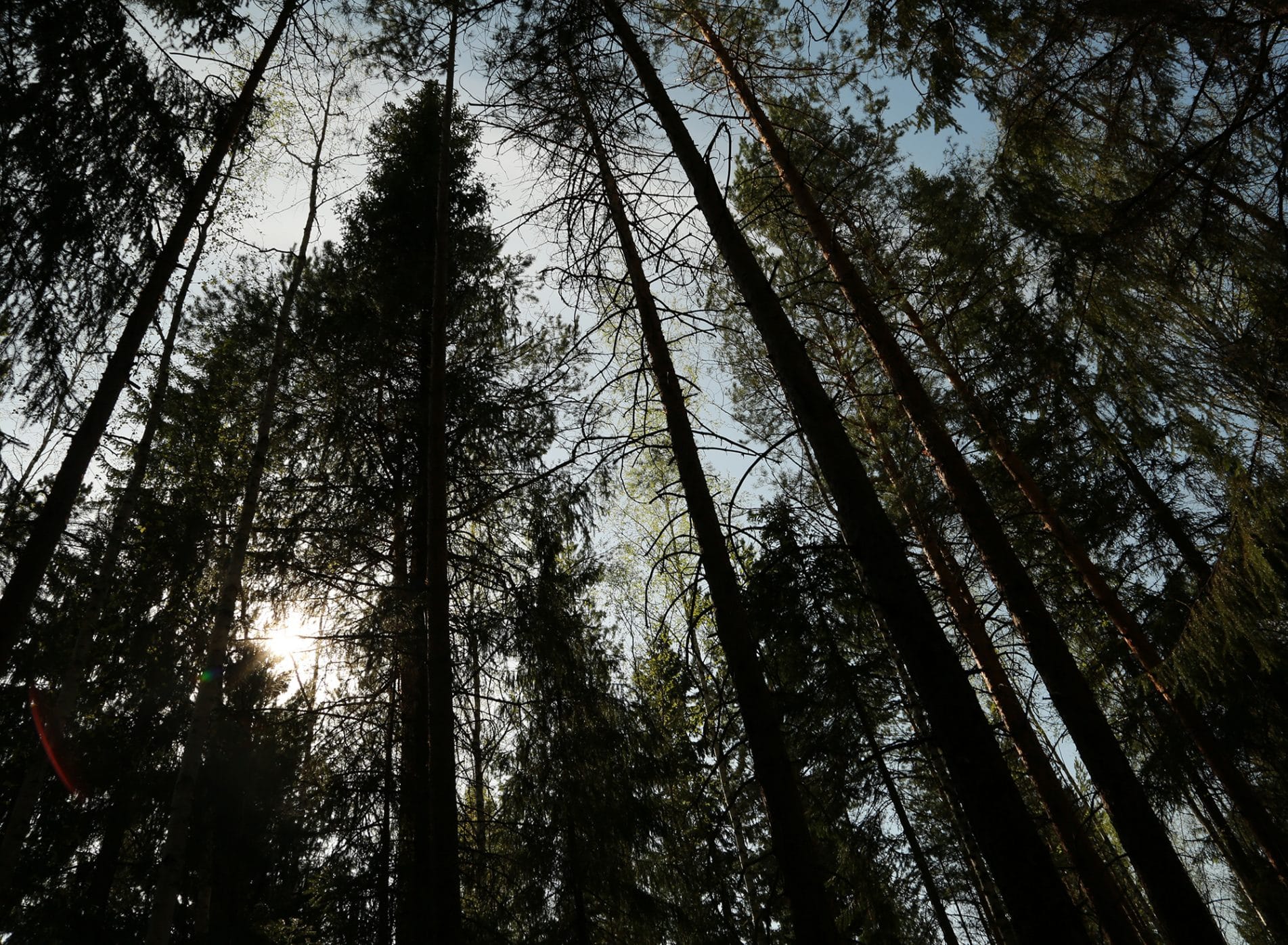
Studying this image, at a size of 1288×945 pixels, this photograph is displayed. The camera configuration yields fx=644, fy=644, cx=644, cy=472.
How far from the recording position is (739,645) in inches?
163

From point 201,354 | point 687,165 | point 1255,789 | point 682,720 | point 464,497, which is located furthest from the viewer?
point 682,720

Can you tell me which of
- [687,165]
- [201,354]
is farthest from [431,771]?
[201,354]

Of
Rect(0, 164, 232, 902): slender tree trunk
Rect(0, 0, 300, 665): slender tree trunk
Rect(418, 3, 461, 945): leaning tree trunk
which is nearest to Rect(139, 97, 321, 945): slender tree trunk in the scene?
Rect(0, 164, 232, 902): slender tree trunk

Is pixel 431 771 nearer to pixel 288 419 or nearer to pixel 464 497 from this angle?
pixel 464 497

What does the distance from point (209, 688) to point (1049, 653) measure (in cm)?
752

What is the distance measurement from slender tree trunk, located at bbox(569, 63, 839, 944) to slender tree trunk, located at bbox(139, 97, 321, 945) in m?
4.92

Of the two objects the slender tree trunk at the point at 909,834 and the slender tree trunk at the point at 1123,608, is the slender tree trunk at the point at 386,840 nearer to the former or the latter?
the slender tree trunk at the point at 909,834

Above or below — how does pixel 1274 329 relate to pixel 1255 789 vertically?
above

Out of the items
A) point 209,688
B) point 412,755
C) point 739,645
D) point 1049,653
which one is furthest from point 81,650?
point 1049,653

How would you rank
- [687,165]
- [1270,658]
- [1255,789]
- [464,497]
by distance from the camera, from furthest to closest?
1. [464,497]
2. [1255,789]
3. [687,165]
4. [1270,658]

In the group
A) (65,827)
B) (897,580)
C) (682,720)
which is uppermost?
(682,720)

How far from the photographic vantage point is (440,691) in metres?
4.81

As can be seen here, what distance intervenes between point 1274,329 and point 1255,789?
5.97 metres

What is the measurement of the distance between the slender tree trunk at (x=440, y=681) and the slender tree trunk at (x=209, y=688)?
103 inches
